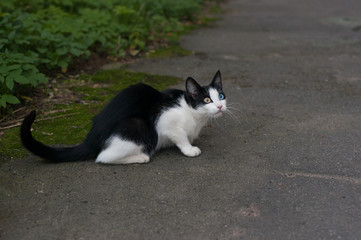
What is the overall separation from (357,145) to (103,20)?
3.96 m

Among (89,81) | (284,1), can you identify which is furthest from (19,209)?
(284,1)

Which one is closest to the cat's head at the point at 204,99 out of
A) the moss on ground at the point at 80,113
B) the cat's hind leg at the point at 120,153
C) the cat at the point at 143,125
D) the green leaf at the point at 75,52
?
the cat at the point at 143,125

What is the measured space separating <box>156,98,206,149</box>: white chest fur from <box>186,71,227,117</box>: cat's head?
0.06 meters

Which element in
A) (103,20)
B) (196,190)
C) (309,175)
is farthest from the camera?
(103,20)

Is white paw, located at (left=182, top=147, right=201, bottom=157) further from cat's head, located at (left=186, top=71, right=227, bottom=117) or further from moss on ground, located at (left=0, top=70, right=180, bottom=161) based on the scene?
moss on ground, located at (left=0, top=70, right=180, bottom=161)

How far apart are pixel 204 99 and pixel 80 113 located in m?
1.45

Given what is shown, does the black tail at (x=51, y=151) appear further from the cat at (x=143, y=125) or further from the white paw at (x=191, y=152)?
the white paw at (x=191, y=152)

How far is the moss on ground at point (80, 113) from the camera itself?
3.52 m

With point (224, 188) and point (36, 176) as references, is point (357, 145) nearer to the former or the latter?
point (224, 188)

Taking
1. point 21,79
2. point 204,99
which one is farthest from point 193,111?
point 21,79

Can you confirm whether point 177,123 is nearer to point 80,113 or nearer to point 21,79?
point 80,113

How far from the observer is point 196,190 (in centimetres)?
284

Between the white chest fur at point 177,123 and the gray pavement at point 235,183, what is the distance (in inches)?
6.9

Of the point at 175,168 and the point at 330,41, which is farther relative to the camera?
the point at 330,41
